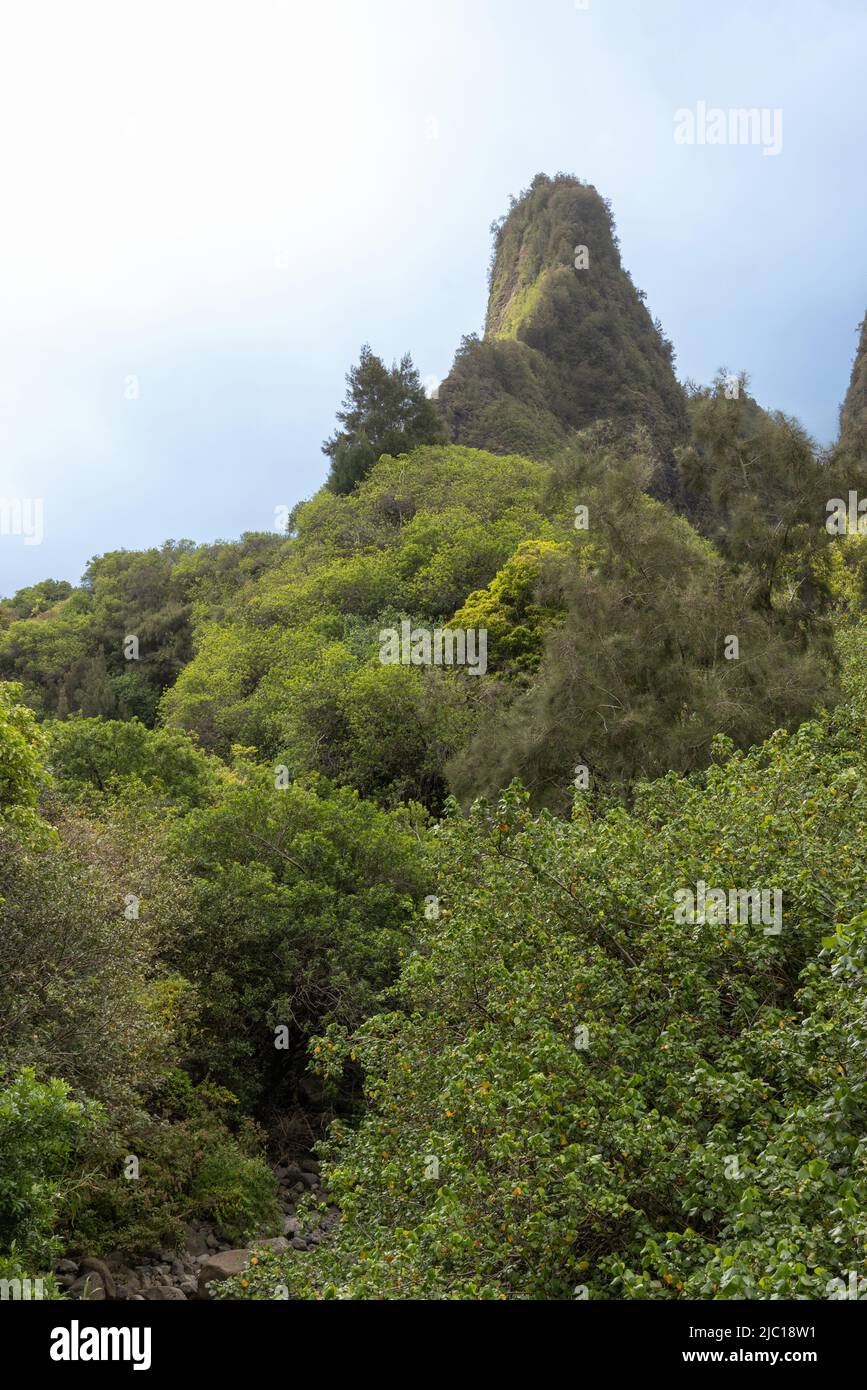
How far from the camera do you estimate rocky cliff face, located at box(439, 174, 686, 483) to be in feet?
208

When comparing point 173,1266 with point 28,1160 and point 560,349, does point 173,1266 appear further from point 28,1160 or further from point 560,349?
point 560,349

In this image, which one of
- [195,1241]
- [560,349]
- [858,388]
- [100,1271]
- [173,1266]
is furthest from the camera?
[560,349]

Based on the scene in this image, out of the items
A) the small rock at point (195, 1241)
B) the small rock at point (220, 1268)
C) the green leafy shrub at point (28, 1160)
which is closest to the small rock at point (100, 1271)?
the small rock at point (220, 1268)

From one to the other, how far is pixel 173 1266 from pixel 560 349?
65248 mm

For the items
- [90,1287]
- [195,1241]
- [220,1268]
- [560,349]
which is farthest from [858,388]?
[90,1287]

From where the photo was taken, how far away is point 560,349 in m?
70.6

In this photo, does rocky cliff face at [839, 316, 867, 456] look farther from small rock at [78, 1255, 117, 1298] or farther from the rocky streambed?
small rock at [78, 1255, 117, 1298]

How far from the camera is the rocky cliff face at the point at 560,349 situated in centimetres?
6328

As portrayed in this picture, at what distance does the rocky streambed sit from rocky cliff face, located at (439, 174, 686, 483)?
163ft

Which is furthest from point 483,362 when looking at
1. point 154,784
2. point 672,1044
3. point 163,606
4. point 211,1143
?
point 672,1044

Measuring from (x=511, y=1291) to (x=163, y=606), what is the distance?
2018 inches

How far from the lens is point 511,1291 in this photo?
712cm

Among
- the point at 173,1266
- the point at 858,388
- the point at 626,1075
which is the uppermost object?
the point at 858,388

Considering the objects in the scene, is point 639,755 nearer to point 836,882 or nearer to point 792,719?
point 792,719
